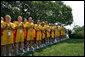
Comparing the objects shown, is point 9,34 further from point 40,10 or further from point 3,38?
point 40,10

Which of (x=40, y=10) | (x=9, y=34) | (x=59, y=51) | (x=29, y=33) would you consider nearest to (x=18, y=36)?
(x=9, y=34)

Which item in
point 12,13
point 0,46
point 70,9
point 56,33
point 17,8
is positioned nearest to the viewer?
point 0,46

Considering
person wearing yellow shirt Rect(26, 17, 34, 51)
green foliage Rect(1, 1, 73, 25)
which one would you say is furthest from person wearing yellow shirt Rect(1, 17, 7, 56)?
green foliage Rect(1, 1, 73, 25)

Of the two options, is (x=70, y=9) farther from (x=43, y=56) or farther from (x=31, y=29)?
(x=43, y=56)

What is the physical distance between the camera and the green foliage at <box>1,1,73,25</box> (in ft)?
65.4

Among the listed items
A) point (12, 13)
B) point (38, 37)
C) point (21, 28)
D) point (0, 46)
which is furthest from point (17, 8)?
point (0, 46)

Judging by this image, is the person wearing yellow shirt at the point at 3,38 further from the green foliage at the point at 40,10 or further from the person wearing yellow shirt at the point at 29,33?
the green foliage at the point at 40,10

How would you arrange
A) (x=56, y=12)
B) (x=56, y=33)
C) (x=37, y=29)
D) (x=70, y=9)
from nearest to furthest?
1. (x=37, y=29)
2. (x=56, y=33)
3. (x=56, y=12)
4. (x=70, y=9)

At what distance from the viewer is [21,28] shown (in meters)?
8.02

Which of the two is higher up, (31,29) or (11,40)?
(31,29)

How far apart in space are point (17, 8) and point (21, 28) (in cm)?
1373

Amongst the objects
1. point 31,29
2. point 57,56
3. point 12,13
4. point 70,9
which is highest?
point 70,9

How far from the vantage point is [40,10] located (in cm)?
2362

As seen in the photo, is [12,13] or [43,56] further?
[12,13]
